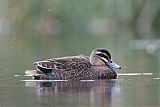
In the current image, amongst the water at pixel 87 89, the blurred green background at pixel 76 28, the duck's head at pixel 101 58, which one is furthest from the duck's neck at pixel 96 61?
the blurred green background at pixel 76 28

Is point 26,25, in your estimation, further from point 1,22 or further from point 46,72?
point 46,72

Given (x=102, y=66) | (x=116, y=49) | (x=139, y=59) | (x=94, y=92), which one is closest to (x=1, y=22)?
(x=116, y=49)

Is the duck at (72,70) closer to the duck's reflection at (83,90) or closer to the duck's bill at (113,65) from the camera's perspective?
the duck's bill at (113,65)

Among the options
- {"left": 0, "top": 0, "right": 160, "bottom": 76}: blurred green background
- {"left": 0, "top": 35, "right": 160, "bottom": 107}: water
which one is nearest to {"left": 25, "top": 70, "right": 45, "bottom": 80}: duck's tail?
{"left": 0, "top": 35, "right": 160, "bottom": 107}: water

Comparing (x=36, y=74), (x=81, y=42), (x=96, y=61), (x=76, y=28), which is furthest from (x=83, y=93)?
(x=76, y=28)

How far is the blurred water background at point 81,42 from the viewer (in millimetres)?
10211

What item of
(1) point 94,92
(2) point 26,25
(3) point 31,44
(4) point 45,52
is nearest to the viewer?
(1) point 94,92

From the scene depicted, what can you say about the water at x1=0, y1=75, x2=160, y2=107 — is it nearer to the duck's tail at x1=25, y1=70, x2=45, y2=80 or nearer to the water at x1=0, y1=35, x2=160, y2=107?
the water at x1=0, y1=35, x2=160, y2=107

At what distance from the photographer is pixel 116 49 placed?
1978cm

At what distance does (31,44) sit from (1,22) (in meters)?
5.83

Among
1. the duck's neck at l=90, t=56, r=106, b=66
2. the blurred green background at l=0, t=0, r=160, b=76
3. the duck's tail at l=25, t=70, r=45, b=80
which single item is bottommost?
the duck's tail at l=25, t=70, r=45, b=80

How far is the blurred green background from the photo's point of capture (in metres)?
19.6

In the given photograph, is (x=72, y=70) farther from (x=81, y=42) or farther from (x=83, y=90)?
(x=81, y=42)

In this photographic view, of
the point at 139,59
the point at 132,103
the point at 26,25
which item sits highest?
the point at 26,25
